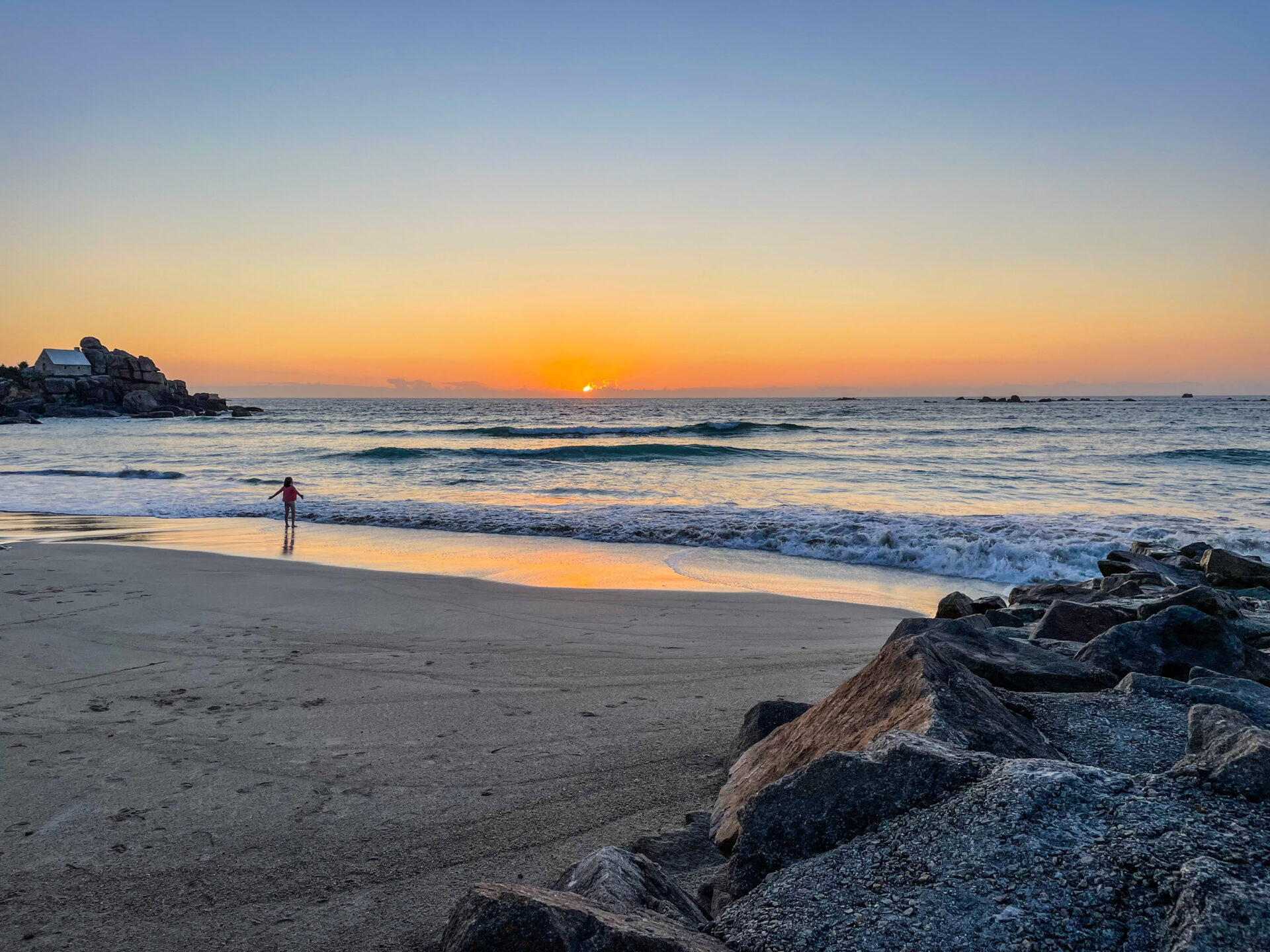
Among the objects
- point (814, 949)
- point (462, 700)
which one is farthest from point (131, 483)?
point (814, 949)

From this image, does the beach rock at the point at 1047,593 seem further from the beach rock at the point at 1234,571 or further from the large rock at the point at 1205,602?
the large rock at the point at 1205,602

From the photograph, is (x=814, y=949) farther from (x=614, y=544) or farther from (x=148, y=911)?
(x=614, y=544)

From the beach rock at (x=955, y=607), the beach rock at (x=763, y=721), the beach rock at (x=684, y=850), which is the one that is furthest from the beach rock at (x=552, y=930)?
the beach rock at (x=955, y=607)

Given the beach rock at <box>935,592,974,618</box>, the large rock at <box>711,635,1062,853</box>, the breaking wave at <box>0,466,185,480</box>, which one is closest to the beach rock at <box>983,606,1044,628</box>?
the beach rock at <box>935,592,974,618</box>

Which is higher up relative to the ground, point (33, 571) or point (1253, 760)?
point (1253, 760)

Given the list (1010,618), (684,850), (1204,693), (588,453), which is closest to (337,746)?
(684,850)

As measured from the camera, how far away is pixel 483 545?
1224 cm

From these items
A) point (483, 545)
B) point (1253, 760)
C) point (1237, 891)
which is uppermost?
point (1253, 760)

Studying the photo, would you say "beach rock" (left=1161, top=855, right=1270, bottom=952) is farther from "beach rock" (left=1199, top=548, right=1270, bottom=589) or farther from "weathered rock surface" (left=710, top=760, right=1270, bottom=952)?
"beach rock" (left=1199, top=548, right=1270, bottom=589)

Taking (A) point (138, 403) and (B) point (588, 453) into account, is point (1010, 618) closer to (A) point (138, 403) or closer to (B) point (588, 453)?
(B) point (588, 453)

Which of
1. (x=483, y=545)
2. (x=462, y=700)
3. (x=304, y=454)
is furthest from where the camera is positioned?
(x=304, y=454)

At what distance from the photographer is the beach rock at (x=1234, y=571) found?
887 cm

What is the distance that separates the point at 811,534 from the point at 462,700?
8.76m

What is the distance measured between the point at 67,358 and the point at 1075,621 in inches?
3525
